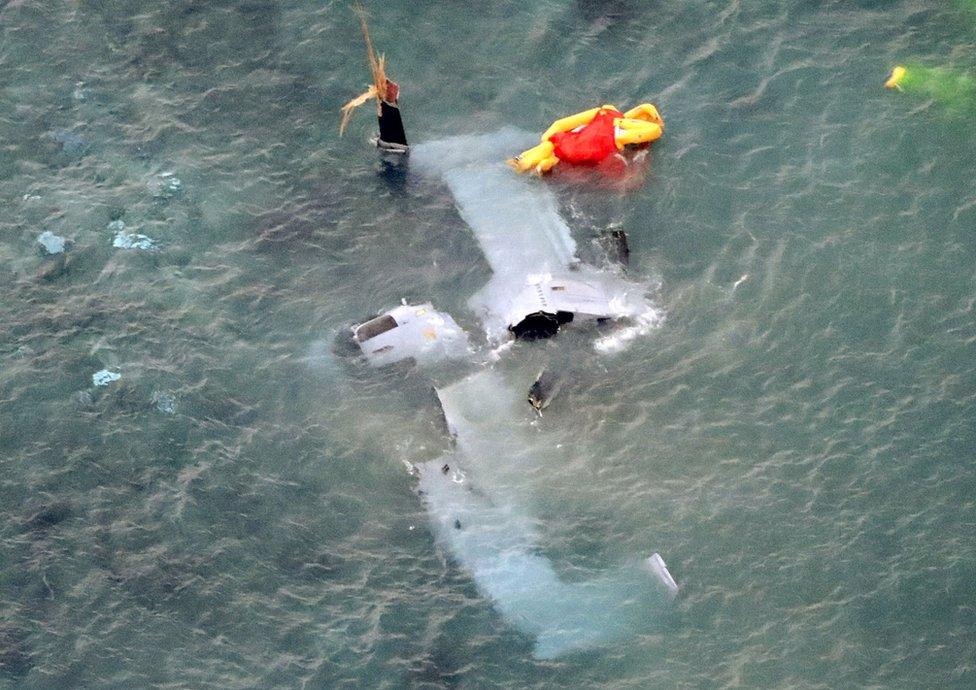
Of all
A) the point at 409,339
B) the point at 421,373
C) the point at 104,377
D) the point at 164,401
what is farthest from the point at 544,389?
the point at 104,377

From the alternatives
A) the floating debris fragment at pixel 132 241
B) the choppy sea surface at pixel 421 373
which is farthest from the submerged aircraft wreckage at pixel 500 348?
the floating debris fragment at pixel 132 241

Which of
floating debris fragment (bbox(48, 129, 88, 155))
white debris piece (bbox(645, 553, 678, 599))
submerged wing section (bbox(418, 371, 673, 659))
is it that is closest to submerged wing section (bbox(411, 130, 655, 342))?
submerged wing section (bbox(418, 371, 673, 659))

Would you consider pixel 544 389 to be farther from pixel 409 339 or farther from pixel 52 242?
pixel 52 242

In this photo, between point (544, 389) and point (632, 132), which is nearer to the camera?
point (544, 389)

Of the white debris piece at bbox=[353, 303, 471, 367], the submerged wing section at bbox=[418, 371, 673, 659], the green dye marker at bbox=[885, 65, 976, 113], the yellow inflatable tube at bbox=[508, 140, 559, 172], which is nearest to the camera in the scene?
the submerged wing section at bbox=[418, 371, 673, 659]

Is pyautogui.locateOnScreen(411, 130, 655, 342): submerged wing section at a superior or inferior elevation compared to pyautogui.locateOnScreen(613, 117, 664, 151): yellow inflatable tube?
inferior

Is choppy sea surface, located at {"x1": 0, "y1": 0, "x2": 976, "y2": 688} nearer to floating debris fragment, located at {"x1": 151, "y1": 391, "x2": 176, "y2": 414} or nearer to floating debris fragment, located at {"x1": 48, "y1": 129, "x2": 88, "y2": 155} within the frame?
floating debris fragment, located at {"x1": 151, "y1": 391, "x2": 176, "y2": 414}
